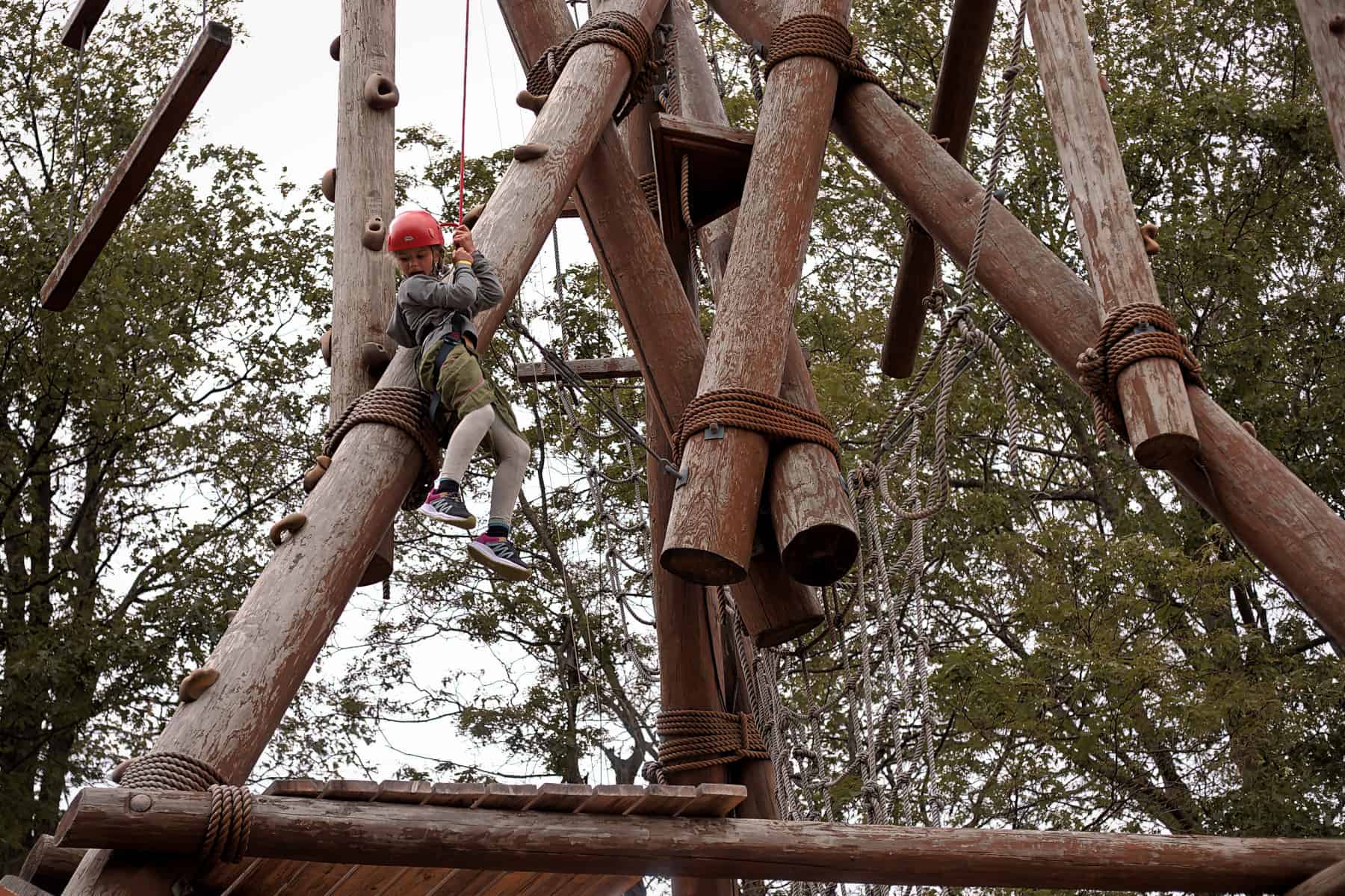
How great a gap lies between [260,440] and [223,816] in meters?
9.73

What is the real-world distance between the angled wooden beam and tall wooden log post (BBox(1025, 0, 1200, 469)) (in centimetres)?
322

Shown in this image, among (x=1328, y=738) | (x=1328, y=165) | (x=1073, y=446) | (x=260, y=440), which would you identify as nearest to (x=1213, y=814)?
(x=1328, y=738)

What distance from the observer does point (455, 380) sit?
3.90 m

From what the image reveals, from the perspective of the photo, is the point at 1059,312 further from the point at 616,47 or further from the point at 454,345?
the point at 454,345

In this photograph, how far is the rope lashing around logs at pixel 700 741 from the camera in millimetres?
5266

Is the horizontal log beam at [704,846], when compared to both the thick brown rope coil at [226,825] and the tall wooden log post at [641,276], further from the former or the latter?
the tall wooden log post at [641,276]

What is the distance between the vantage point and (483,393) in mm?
3988

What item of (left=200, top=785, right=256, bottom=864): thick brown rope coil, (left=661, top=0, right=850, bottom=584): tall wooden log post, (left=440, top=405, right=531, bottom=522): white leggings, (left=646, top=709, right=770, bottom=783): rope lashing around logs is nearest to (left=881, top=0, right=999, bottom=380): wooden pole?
(left=661, top=0, right=850, bottom=584): tall wooden log post

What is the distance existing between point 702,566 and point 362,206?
138cm

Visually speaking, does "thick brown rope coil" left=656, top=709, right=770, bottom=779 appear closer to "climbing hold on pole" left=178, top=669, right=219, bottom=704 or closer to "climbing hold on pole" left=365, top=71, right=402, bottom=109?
"climbing hold on pole" left=365, top=71, right=402, bottom=109

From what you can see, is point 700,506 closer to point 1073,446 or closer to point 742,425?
point 742,425

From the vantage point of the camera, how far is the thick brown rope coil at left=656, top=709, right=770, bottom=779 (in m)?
5.27

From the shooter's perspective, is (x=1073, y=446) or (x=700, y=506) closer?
(x=700, y=506)

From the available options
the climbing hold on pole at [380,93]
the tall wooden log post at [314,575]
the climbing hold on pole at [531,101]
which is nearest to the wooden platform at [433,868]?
the tall wooden log post at [314,575]
